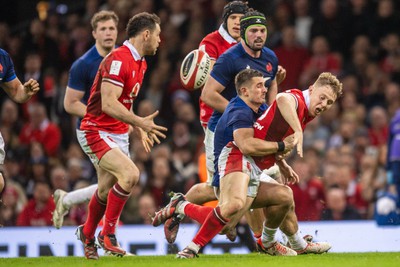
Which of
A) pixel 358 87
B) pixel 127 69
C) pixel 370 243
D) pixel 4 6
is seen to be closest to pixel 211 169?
pixel 127 69

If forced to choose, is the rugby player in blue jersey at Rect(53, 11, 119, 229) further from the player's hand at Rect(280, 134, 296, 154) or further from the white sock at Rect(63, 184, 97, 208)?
the player's hand at Rect(280, 134, 296, 154)

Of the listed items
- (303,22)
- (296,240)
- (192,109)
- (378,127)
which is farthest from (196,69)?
(303,22)

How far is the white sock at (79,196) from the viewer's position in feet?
40.4

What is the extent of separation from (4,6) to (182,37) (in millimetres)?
Answer: 3911

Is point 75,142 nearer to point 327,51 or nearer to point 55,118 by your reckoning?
point 55,118

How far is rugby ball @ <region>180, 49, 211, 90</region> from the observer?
11133 millimetres

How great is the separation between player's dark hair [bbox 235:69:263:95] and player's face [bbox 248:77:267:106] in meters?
0.04

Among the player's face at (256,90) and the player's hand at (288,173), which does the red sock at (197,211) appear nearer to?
the player's hand at (288,173)

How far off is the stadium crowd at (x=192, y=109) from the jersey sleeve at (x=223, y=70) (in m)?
3.78

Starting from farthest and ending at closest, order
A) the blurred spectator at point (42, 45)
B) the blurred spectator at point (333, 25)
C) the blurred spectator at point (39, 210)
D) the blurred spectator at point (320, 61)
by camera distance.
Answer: the blurred spectator at point (42, 45) < the blurred spectator at point (333, 25) < the blurred spectator at point (320, 61) < the blurred spectator at point (39, 210)

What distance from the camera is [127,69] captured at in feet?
34.7

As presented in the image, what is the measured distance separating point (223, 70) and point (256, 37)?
458 millimetres

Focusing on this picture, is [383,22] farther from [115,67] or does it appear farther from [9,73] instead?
[9,73]

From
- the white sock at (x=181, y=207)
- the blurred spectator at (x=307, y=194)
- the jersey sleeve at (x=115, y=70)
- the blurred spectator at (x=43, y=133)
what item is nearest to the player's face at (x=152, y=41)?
the jersey sleeve at (x=115, y=70)
